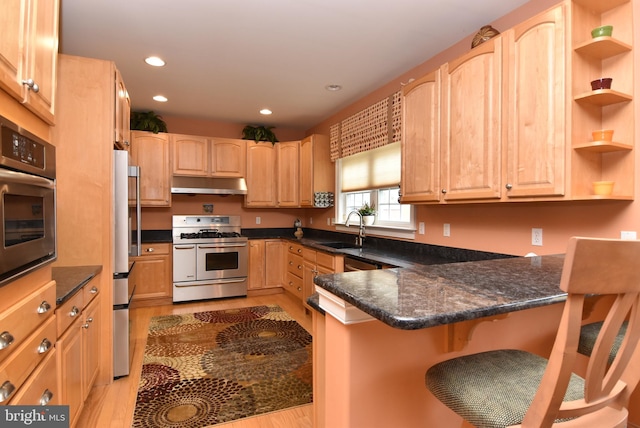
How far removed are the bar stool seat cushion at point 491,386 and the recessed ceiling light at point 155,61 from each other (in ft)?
10.8

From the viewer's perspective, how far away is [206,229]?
5141 mm

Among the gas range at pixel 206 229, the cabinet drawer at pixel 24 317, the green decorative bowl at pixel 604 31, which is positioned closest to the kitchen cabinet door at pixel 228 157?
the gas range at pixel 206 229

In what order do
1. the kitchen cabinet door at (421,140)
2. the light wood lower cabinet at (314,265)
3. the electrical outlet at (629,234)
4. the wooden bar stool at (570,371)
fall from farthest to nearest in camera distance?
the light wood lower cabinet at (314,265)
the kitchen cabinet door at (421,140)
the electrical outlet at (629,234)
the wooden bar stool at (570,371)

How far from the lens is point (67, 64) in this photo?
2.30m

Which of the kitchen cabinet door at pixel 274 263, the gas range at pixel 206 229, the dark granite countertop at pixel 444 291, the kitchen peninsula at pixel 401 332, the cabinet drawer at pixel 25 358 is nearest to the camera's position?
the dark granite countertop at pixel 444 291

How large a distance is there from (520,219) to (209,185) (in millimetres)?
3859

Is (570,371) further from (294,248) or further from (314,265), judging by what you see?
(294,248)

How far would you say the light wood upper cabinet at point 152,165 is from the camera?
177 inches

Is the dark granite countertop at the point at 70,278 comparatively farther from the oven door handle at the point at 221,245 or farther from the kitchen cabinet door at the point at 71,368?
the oven door handle at the point at 221,245

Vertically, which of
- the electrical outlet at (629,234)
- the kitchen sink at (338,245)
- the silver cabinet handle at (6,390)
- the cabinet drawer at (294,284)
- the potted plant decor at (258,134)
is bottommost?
the cabinet drawer at (294,284)

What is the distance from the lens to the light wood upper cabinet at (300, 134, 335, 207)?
4.81 m

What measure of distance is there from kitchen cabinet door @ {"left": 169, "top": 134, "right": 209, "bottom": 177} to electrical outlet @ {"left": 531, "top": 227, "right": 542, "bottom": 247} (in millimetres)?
4049

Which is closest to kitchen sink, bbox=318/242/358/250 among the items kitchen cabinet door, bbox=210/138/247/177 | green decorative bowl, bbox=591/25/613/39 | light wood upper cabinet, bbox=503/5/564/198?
kitchen cabinet door, bbox=210/138/247/177

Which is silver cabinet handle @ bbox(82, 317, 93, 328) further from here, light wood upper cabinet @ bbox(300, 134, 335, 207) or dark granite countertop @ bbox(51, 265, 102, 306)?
light wood upper cabinet @ bbox(300, 134, 335, 207)
